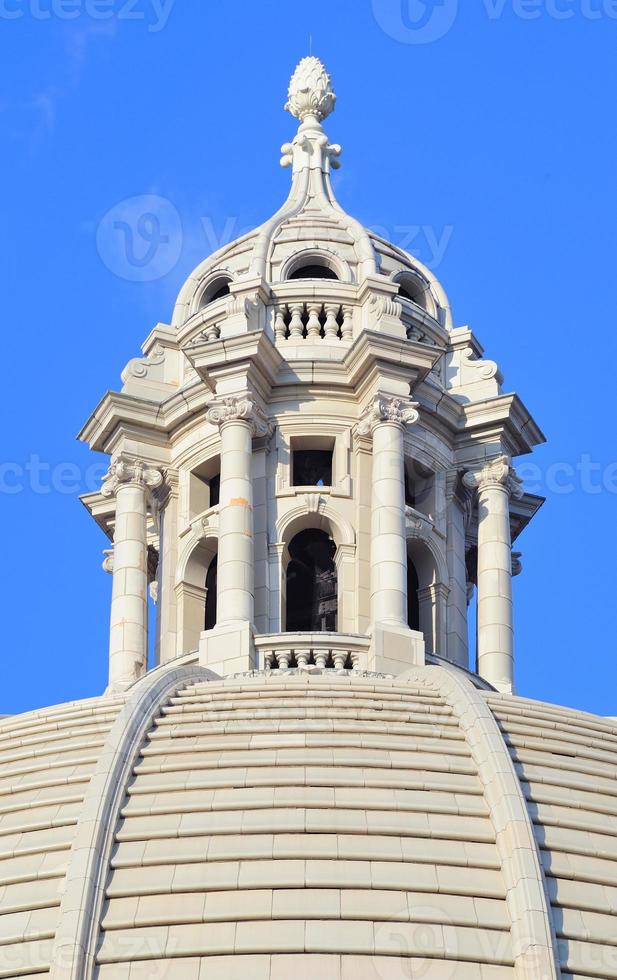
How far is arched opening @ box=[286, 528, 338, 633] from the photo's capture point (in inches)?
2697

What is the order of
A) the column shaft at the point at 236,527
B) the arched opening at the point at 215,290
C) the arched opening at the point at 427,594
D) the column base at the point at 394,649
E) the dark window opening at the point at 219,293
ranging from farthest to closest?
the dark window opening at the point at 219,293, the arched opening at the point at 215,290, the arched opening at the point at 427,594, the column shaft at the point at 236,527, the column base at the point at 394,649

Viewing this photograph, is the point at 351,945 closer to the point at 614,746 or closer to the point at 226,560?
the point at 614,746

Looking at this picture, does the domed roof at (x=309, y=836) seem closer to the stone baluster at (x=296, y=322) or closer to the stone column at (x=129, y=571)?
the stone column at (x=129, y=571)

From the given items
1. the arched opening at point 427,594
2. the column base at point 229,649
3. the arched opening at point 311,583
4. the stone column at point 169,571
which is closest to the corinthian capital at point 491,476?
the arched opening at point 427,594

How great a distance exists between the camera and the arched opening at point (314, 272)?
72312 mm

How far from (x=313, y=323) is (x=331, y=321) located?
0.42m

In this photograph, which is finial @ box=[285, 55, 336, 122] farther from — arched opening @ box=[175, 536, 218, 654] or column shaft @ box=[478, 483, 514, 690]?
arched opening @ box=[175, 536, 218, 654]

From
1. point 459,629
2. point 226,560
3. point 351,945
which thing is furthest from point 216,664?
point 351,945

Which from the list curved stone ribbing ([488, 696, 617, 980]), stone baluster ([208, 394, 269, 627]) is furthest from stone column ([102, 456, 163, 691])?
curved stone ribbing ([488, 696, 617, 980])

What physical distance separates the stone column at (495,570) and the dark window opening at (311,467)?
3.09 m

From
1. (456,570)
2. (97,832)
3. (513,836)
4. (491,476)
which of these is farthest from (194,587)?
(513,836)

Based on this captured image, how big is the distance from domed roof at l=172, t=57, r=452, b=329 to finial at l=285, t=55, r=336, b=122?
337cm

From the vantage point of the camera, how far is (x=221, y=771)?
53562 millimetres

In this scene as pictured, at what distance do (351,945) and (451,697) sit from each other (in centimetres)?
976
